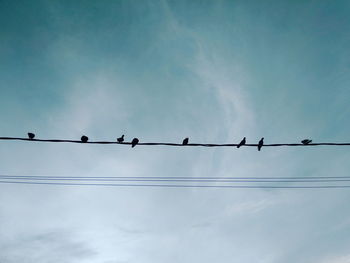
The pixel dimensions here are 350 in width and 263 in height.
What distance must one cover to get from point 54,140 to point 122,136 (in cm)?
525

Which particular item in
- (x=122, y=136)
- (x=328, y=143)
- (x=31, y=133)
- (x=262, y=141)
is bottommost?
(x=328, y=143)

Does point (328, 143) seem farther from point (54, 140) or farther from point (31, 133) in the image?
point (31, 133)

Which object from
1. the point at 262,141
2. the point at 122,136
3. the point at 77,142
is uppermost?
the point at 122,136

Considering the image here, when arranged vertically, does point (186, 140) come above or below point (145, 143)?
above

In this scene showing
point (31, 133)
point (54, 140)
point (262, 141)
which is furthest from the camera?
point (31, 133)

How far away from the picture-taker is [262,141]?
1327cm

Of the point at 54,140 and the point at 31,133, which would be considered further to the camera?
the point at 31,133

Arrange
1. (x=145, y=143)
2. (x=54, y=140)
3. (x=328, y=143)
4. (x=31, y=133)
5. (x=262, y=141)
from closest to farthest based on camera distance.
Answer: (x=54, y=140)
(x=145, y=143)
(x=328, y=143)
(x=262, y=141)
(x=31, y=133)

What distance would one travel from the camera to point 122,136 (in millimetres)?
13758

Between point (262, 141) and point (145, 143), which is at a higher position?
point (262, 141)

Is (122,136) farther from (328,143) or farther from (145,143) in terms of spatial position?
(328,143)

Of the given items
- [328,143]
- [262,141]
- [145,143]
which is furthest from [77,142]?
[328,143]

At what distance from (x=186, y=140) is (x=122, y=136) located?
387 centimetres

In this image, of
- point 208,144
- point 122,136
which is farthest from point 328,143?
point 122,136
